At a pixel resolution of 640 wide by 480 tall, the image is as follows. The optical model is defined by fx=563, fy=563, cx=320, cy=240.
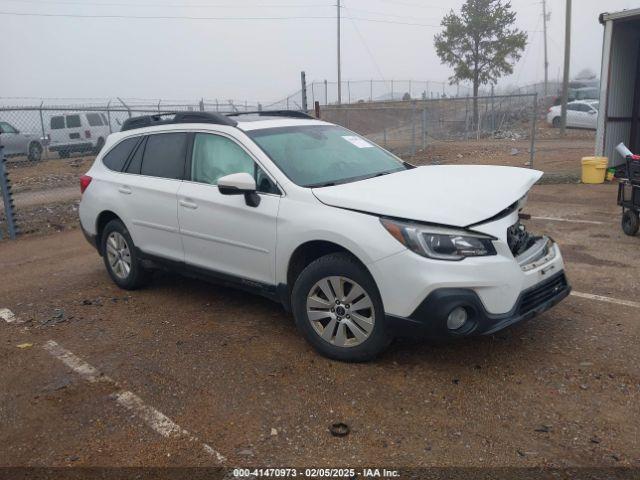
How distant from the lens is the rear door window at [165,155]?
16.2ft

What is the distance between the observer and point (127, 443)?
10.0 feet

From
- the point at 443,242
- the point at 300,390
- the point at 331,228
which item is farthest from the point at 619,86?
the point at 300,390

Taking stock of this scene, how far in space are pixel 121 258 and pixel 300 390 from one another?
290 centimetres

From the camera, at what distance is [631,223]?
6.92 meters

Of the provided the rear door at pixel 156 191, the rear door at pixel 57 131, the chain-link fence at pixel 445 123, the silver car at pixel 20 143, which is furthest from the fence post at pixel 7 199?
the chain-link fence at pixel 445 123

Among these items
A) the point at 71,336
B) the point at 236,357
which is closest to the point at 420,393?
the point at 236,357

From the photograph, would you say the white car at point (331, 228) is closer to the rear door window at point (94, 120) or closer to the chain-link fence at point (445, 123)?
the rear door window at point (94, 120)

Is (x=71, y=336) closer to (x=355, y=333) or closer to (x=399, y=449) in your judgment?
(x=355, y=333)

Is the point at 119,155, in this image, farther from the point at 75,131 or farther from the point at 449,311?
→ the point at 75,131

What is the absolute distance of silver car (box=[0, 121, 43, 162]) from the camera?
58.2ft

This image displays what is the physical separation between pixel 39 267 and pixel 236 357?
13.6 feet

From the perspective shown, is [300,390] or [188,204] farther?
[188,204]

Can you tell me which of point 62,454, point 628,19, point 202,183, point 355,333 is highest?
point 628,19

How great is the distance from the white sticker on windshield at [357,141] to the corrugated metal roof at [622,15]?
Answer: 8.39 meters
